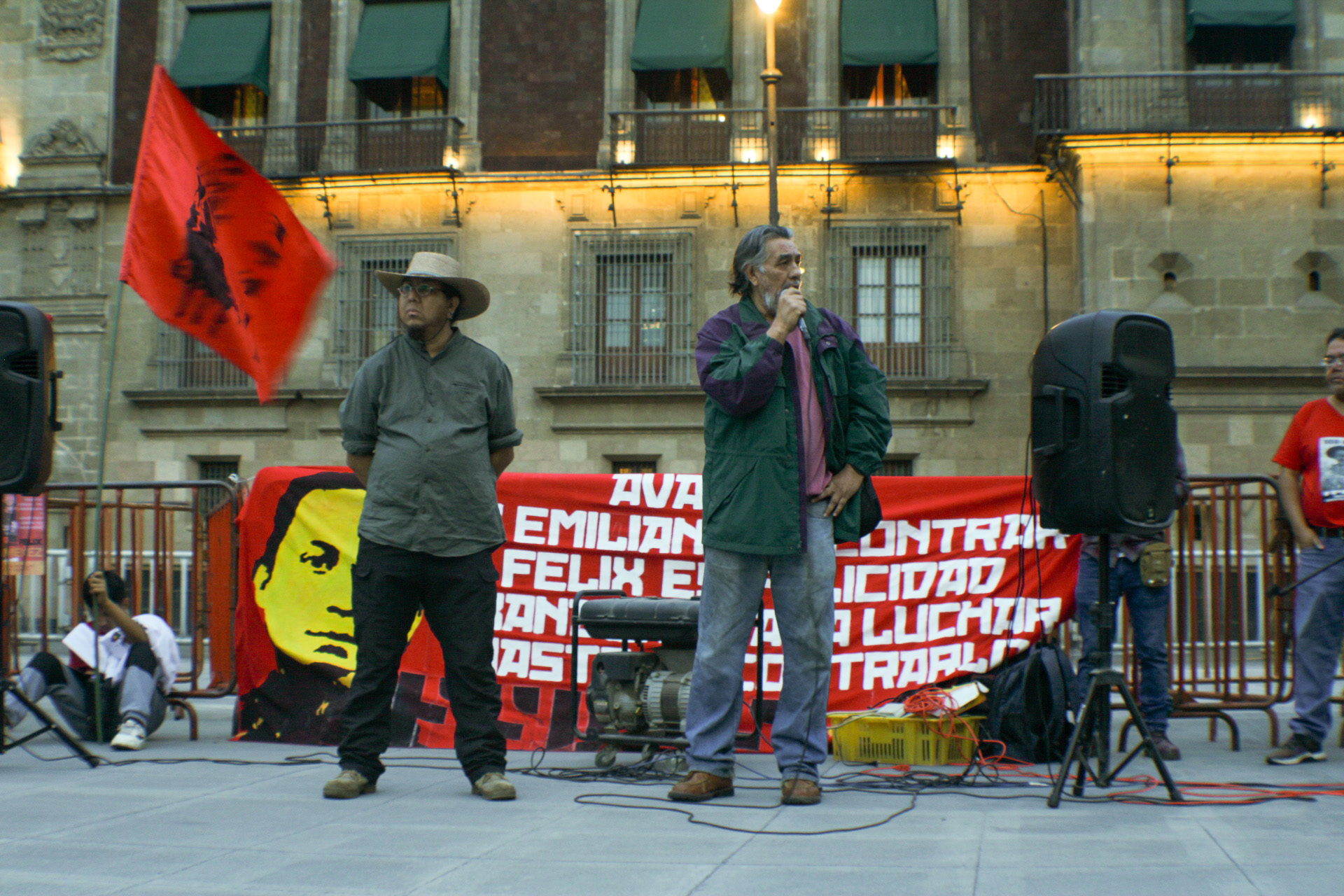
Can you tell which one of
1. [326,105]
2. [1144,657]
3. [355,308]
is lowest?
[1144,657]

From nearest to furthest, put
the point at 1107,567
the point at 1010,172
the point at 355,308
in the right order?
the point at 1107,567
the point at 1010,172
the point at 355,308

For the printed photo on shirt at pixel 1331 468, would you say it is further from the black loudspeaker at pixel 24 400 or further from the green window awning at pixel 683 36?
the green window awning at pixel 683 36

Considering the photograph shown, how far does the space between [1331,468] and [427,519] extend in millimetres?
4153

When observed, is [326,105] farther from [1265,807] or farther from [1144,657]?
[1265,807]

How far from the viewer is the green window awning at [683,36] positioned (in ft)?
60.0

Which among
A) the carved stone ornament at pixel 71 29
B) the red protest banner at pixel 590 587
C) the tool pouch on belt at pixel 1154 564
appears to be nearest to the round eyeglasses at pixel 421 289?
the red protest banner at pixel 590 587

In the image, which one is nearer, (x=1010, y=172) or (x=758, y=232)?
(x=758, y=232)

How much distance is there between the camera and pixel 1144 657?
574cm

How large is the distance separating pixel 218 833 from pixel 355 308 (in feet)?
54.0

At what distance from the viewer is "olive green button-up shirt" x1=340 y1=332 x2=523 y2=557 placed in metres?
4.66

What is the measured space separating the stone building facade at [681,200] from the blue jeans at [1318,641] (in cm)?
1160

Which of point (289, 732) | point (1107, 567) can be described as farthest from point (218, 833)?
point (1107, 567)

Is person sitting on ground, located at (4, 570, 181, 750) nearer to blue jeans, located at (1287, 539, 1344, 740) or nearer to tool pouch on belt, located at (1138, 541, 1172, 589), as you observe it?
tool pouch on belt, located at (1138, 541, 1172, 589)

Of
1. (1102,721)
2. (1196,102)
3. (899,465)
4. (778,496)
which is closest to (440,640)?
(778,496)
